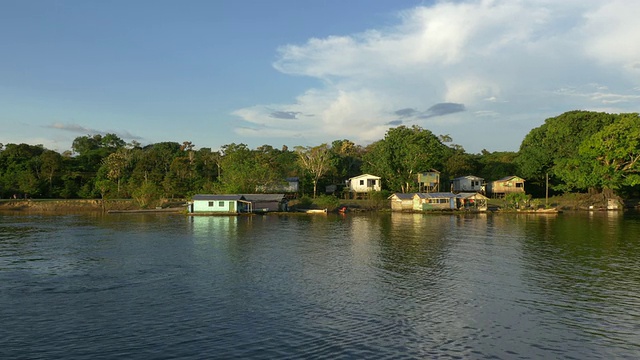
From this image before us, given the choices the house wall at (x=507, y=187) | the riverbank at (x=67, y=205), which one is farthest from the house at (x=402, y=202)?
the riverbank at (x=67, y=205)

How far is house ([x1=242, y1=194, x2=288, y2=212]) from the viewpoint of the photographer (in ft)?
221

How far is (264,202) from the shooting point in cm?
6850

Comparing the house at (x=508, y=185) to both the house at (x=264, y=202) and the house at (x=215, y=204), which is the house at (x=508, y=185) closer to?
the house at (x=264, y=202)

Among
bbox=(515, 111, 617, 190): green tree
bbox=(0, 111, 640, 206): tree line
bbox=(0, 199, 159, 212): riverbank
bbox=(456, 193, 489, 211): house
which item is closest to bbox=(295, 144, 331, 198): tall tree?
bbox=(0, 111, 640, 206): tree line

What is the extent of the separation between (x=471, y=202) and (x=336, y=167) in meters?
31.7

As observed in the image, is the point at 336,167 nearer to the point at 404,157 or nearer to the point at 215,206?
the point at 404,157

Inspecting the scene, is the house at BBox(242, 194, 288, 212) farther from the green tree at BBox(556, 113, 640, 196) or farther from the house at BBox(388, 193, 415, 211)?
the green tree at BBox(556, 113, 640, 196)

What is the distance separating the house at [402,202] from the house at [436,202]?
5.06 feet

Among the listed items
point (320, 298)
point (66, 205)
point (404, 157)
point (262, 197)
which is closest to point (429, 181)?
point (404, 157)

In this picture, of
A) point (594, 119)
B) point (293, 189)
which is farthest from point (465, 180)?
point (293, 189)

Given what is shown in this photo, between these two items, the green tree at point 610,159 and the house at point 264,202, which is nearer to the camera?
the house at point 264,202

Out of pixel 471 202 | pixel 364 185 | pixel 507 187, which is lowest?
pixel 471 202

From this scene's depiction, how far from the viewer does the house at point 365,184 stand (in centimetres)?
8262

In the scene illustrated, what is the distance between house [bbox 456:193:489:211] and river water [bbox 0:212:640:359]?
31489 millimetres
